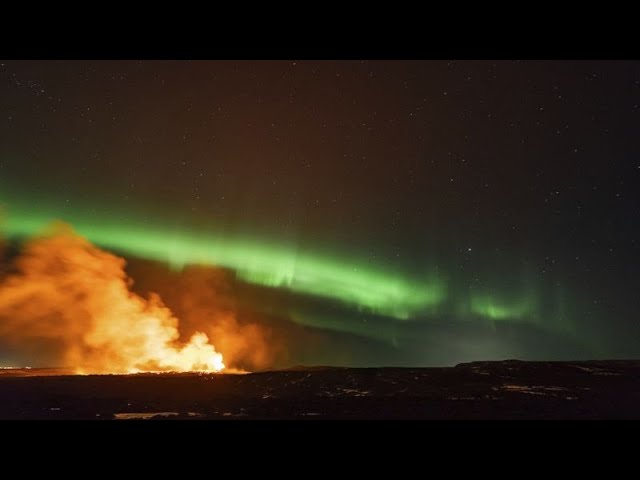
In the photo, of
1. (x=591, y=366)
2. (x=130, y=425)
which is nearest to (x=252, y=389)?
(x=130, y=425)

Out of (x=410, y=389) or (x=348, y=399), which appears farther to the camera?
(x=410, y=389)

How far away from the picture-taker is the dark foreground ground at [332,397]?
20.8m

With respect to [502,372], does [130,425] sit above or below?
below

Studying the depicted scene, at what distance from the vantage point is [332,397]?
27234mm

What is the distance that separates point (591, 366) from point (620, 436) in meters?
44.0

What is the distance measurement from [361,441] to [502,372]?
127ft

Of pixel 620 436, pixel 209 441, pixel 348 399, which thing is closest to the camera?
pixel 620 436

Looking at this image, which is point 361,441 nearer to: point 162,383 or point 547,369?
point 162,383

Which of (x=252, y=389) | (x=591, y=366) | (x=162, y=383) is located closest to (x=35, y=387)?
(x=162, y=383)

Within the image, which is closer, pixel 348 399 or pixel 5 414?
pixel 5 414

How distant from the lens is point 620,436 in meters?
9.72

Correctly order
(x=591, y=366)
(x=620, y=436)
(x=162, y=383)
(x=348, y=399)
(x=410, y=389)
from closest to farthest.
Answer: (x=620, y=436)
(x=348, y=399)
(x=410, y=389)
(x=162, y=383)
(x=591, y=366)

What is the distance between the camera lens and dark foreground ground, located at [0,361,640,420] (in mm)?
20750

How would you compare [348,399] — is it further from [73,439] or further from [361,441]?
[73,439]
